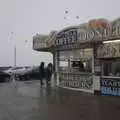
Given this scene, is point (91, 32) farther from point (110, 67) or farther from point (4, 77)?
point (4, 77)

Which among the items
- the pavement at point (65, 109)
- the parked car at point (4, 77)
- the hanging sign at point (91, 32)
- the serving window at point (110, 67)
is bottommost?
the pavement at point (65, 109)

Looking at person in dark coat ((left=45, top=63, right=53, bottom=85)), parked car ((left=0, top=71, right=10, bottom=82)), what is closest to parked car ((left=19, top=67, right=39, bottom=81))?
parked car ((left=0, top=71, right=10, bottom=82))

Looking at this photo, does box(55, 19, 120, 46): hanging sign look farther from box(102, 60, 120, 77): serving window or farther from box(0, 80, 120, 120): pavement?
box(0, 80, 120, 120): pavement

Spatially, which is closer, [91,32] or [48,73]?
[91,32]

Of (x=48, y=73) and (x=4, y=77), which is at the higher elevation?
(x=48, y=73)

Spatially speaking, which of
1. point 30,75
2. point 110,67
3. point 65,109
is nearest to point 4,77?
point 30,75

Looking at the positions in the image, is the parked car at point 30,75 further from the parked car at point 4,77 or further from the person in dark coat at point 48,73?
the person in dark coat at point 48,73

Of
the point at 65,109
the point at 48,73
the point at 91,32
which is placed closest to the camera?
the point at 65,109

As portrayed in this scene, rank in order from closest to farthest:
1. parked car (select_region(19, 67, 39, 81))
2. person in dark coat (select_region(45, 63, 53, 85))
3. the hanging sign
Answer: the hanging sign < person in dark coat (select_region(45, 63, 53, 85)) < parked car (select_region(19, 67, 39, 81))

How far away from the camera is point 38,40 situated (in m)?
20.8

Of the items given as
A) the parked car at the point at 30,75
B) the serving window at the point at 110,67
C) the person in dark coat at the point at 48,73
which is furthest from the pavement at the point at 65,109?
the parked car at the point at 30,75

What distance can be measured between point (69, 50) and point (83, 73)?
6.57 feet

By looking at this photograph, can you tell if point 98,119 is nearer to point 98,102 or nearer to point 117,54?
point 98,102

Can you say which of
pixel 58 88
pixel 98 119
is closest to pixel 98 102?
pixel 98 119
